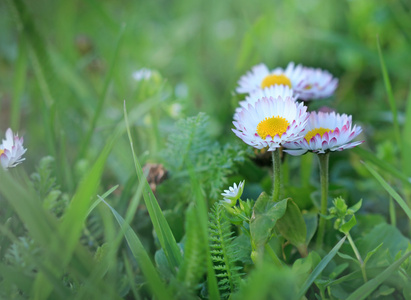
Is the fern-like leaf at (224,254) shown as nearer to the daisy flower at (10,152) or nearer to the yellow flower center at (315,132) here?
the yellow flower center at (315,132)

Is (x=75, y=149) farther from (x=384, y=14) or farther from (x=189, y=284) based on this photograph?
(x=384, y=14)

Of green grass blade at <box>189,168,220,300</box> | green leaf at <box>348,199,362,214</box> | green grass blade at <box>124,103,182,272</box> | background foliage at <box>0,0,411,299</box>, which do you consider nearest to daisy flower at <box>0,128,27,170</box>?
background foliage at <box>0,0,411,299</box>

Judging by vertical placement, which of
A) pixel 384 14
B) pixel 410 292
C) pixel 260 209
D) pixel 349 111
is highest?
pixel 384 14

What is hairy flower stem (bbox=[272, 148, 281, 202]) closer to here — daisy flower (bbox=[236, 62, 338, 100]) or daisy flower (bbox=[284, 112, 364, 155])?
daisy flower (bbox=[284, 112, 364, 155])

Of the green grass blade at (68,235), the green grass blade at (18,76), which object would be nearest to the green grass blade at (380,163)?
the green grass blade at (68,235)

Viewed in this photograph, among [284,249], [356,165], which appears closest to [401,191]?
[356,165]

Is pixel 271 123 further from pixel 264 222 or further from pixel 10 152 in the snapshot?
pixel 10 152

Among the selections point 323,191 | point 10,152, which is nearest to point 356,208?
point 323,191
